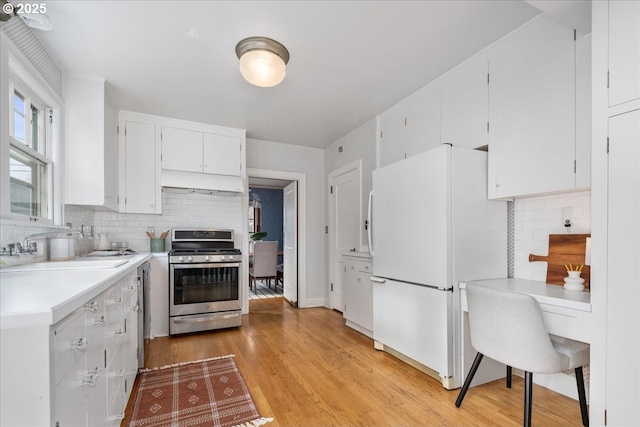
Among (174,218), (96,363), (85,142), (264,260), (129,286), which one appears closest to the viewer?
(96,363)

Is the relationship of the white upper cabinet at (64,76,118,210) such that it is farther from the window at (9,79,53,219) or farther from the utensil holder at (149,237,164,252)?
the utensil holder at (149,237,164,252)

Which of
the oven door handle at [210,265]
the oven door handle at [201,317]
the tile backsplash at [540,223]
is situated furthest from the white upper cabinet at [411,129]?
the oven door handle at [201,317]

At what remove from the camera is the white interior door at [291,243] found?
5.01 metres

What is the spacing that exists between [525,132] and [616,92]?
76 cm

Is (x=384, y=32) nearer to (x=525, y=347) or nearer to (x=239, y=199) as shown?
(x=525, y=347)

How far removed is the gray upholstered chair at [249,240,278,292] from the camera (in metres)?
6.11

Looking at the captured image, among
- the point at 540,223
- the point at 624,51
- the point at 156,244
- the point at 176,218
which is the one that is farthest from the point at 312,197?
the point at 624,51

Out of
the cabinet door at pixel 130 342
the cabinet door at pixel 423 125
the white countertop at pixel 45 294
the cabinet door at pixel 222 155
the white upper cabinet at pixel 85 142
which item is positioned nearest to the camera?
the white countertop at pixel 45 294

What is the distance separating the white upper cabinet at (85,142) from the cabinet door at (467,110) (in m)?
3.16

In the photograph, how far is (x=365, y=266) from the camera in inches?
137

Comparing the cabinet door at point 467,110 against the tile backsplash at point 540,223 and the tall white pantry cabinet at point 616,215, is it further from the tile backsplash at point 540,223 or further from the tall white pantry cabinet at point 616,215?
the tall white pantry cabinet at point 616,215

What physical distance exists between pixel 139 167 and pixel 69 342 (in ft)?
10.4

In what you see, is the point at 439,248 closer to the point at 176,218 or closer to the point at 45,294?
the point at 45,294

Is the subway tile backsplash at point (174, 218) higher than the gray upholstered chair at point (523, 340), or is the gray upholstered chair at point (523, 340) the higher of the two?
the subway tile backsplash at point (174, 218)
